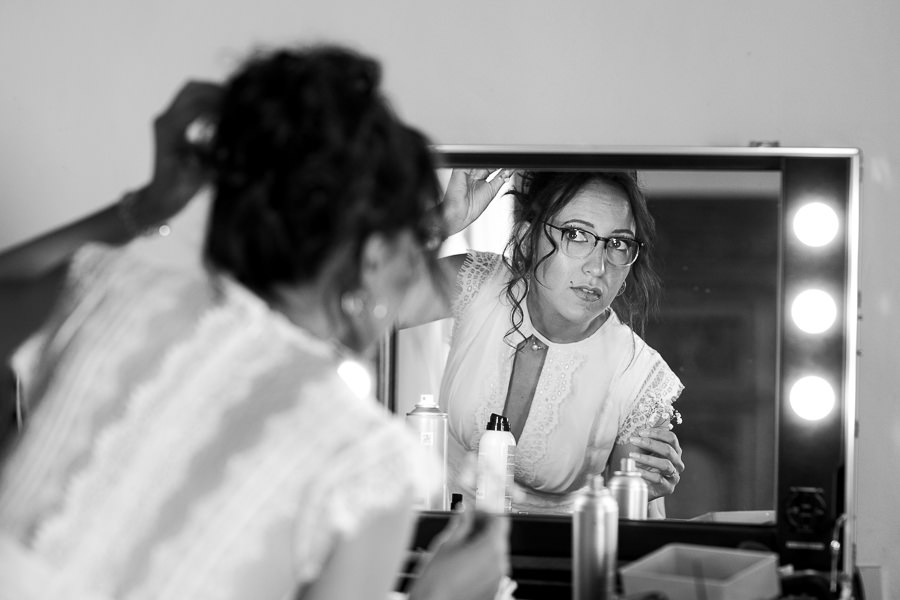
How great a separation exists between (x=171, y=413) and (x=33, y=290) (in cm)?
31

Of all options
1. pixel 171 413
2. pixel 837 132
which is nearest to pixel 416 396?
pixel 837 132

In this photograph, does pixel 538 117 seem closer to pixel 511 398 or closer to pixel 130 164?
pixel 511 398

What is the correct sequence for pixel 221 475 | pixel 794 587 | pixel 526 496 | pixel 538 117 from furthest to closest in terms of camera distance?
pixel 538 117
pixel 526 496
pixel 794 587
pixel 221 475

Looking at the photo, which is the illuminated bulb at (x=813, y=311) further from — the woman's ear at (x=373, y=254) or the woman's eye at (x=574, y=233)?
the woman's ear at (x=373, y=254)

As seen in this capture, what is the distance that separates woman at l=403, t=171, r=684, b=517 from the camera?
139 cm

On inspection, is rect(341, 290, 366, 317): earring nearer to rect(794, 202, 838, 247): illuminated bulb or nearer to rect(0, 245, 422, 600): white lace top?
rect(0, 245, 422, 600): white lace top

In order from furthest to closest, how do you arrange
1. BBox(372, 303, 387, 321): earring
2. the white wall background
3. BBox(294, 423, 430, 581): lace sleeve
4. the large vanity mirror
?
the white wall background < the large vanity mirror < BBox(372, 303, 387, 321): earring < BBox(294, 423, 430, 581): lace sleeve

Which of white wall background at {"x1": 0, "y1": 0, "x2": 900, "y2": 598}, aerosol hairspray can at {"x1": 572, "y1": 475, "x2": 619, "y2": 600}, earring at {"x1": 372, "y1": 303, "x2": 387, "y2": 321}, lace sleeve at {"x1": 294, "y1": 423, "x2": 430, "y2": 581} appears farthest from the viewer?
white wall background at {"x1": 0, "y1": 0, "x2": 900, "y2": 598}

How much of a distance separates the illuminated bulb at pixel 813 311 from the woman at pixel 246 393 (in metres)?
0.77

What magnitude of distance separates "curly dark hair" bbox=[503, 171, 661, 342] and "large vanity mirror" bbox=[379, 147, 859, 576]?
0.01m

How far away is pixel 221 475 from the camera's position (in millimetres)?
632

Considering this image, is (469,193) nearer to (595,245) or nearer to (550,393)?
(595,245)

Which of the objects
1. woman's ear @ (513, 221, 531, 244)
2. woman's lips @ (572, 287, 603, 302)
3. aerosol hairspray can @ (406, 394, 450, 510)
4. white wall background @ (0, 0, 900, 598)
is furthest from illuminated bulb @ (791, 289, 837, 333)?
aerosol hairspray can @ (406, 394, 450, 510)

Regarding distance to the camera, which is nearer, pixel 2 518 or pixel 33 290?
pixel 2 518
